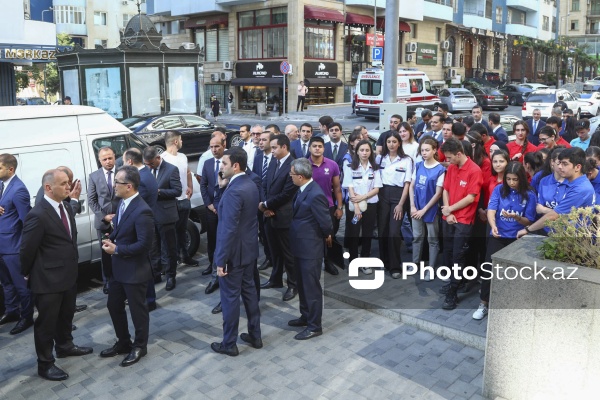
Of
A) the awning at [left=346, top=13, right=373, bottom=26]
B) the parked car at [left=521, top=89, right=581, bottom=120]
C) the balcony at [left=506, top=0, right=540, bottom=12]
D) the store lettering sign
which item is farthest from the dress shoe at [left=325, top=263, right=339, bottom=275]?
the balcony at [left=506, top=0, right=540, bottom=12]

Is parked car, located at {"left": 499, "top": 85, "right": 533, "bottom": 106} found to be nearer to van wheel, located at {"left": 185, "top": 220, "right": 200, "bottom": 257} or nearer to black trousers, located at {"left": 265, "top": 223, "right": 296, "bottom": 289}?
van wheel, located at {"left": 185, "top": 220, "right": 200, "bottom": 257}

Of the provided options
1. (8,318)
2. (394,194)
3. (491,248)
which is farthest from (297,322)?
(8,318)

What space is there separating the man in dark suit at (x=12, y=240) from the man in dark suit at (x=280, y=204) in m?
2.64

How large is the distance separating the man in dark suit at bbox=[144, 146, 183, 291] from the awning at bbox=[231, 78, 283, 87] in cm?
2984

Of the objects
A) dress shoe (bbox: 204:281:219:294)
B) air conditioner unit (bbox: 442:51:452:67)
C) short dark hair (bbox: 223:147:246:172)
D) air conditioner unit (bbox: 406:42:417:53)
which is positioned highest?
air conditioner unit (bbox: 406:42:417:53)

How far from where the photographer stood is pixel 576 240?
15.2 ft

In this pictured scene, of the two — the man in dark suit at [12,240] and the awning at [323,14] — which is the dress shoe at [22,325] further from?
the awning at [323,14]

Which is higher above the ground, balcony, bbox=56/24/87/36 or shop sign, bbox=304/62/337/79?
balcony, bbox=56/24/87/36

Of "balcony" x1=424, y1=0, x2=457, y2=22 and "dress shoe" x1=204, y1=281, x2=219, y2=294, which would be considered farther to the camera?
"balcony" x1=424, y1=0, x2=457, y2=22

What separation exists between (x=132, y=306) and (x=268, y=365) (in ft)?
4.53

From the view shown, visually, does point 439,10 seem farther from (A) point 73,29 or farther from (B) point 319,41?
(A) point 73,29

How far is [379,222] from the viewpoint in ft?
26.3

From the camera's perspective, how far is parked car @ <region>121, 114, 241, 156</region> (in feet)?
55.8

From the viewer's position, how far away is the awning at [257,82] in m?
36.8
